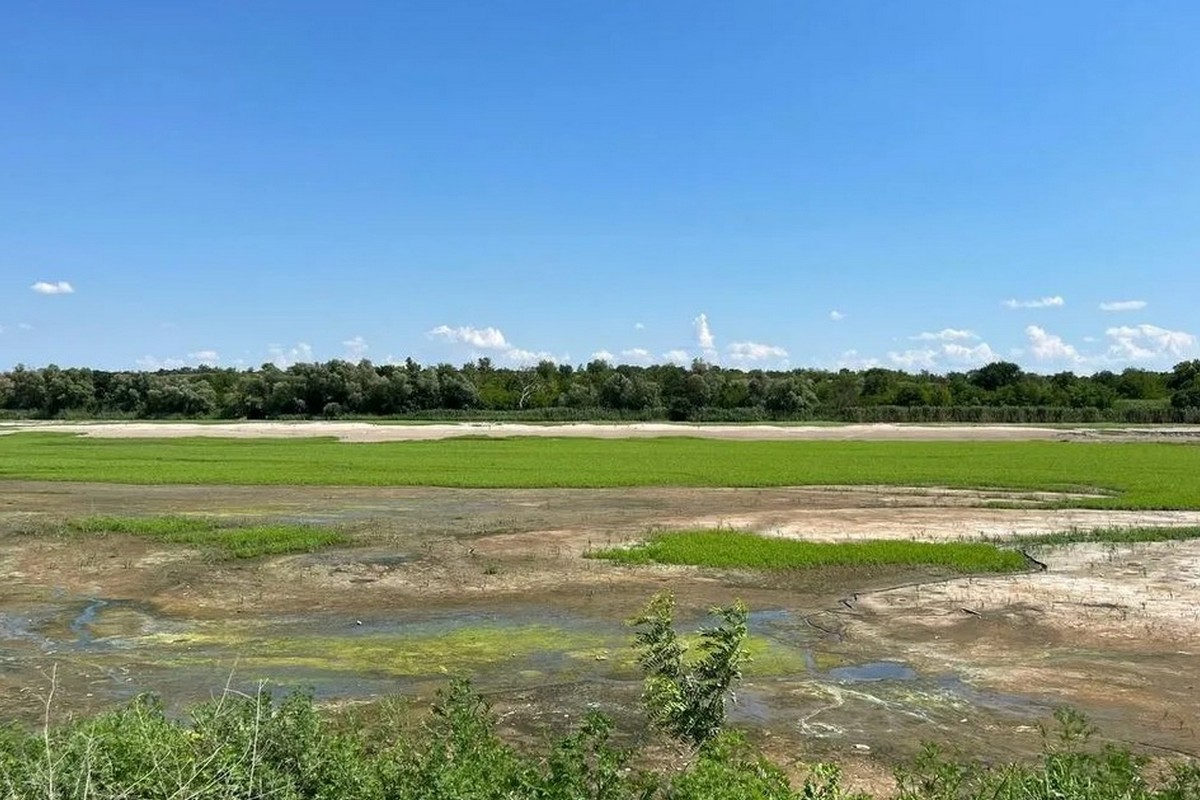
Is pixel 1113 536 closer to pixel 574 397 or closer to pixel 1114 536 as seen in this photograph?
pixel 1114 536

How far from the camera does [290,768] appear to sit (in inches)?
287

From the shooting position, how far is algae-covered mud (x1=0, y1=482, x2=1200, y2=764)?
11750mm

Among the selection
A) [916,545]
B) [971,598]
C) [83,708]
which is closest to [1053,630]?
[971,598]

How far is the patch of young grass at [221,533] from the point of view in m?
23.6

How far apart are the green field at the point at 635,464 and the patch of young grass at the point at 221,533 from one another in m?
12.3

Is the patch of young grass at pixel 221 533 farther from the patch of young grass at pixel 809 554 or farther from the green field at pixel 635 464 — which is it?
the green field at pixel 635 464

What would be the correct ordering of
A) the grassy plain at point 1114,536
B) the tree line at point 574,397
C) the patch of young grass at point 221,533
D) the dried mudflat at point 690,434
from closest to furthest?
the patch of young grass at point 221,533, the grassy plain at point 1114,536, the dried mudflat at point 690,434, the tree line at point 574,397

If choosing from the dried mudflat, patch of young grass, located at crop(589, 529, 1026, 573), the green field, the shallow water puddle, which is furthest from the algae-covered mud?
the dried mudflat

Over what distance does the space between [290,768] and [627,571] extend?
47.0 ft

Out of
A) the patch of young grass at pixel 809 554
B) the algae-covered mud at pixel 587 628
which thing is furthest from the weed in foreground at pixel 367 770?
the patch of young grass at pixel 809 554

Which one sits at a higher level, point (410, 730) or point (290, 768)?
point (290, 768)

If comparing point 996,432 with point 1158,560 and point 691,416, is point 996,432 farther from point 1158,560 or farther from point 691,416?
point 1158,560

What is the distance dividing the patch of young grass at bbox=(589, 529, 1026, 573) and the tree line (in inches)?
3814

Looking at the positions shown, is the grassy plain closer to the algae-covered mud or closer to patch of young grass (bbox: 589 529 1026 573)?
the algae-covered mud
